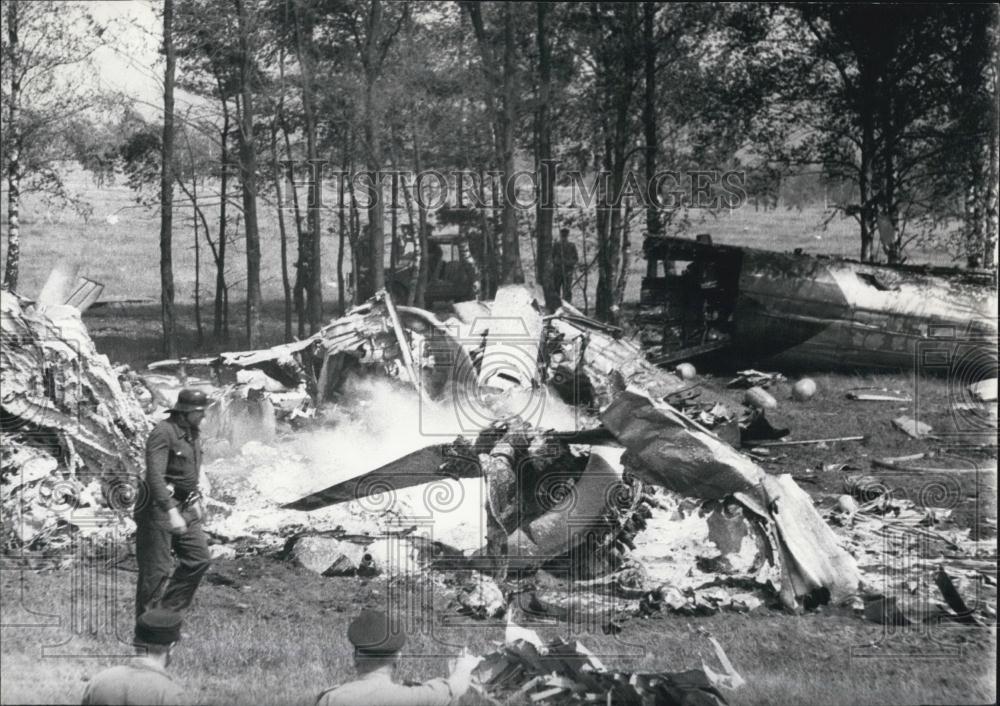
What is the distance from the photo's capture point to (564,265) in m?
16.6

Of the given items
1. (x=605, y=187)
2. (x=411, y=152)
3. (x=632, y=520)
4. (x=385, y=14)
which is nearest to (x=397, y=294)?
(x=411, y=152)

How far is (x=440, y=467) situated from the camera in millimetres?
7711

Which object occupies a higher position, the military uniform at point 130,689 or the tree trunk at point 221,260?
the tree trunk at point 221,260

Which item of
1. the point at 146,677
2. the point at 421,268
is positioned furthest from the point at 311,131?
the point at 421,268

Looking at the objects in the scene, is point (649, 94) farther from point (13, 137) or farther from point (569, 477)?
point (13, 137)

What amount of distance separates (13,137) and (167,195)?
210 inches

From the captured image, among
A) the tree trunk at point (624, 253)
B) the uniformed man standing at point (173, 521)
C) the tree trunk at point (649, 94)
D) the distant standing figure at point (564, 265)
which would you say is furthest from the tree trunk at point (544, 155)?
the uniformed man standing at point (173, 521)

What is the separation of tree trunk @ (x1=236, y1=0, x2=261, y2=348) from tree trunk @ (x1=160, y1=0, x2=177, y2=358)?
1.09 metres

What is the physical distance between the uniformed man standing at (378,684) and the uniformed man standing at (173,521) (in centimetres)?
187

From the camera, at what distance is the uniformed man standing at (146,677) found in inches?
159

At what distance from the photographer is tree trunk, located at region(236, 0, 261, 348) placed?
416 inches

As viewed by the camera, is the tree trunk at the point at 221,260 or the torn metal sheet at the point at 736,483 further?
the tree trunk at the point at 221,260

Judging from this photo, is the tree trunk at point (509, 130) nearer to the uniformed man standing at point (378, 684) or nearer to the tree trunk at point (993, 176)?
the tree trunk at point (993, 176)

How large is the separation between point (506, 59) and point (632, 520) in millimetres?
5500
